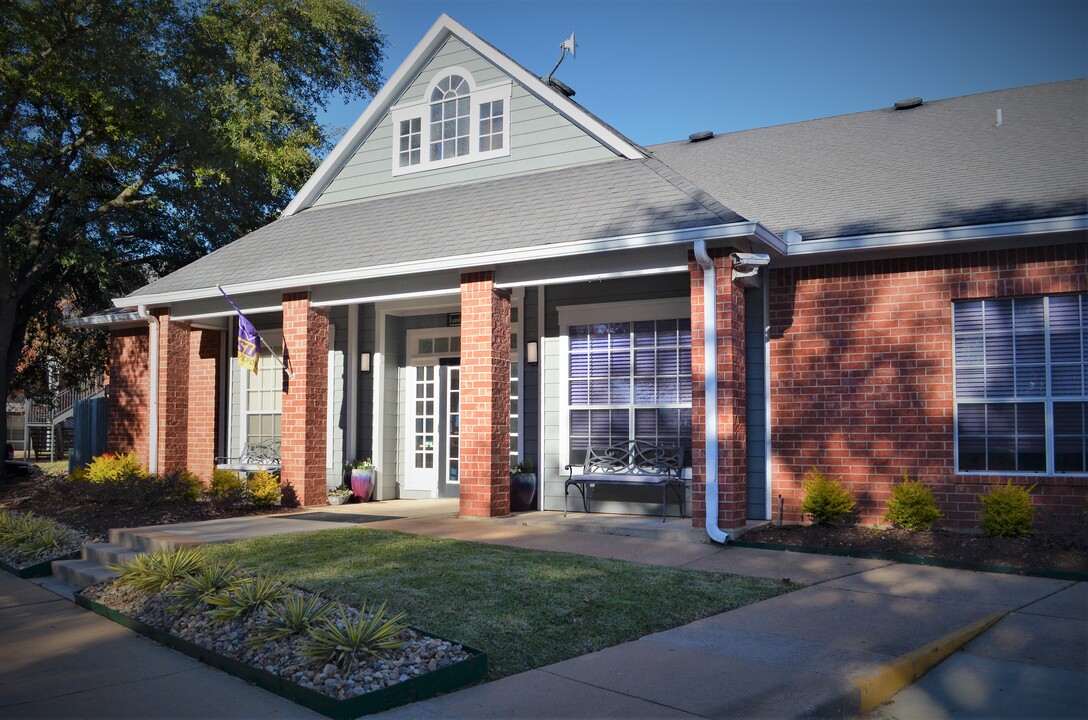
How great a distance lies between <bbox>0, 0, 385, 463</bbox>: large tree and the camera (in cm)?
1538

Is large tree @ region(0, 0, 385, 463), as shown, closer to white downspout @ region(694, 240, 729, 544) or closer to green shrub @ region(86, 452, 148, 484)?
green shrub @ region(86, 452, 148, 484)

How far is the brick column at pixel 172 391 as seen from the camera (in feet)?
47.9

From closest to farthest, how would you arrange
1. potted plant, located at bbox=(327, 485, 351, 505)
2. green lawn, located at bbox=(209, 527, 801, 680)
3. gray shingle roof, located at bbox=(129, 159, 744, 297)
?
green lawn, located at bbox=(209, 527, 801, 680) → gray shingle roof, located at bbox=(129, 159, 744, 297) → potted plant, located at bbox=(327, 485, 351, 505)

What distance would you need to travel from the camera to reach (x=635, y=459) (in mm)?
11414

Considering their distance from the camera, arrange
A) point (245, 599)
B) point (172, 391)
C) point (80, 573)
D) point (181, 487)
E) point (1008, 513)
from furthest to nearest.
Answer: point (172, 391) → point (181, 487) → point (80, 573) → point (1008, 513) → point (245, 599)

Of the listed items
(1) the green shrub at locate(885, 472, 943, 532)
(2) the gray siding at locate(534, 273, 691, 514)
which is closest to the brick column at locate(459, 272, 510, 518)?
(2) the gray siding at locate(534, 273, 691, 514)

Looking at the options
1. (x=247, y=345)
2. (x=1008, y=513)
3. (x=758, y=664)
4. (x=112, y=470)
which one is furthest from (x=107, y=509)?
(x=1008, y=513)

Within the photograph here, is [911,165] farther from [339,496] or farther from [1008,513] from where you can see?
[339,496]

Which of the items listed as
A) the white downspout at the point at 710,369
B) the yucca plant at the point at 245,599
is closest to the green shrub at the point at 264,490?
the yucca plant at the point at 245,599

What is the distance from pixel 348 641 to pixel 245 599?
147cm

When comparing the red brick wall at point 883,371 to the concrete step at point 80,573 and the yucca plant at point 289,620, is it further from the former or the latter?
the concrete step at point 80,573

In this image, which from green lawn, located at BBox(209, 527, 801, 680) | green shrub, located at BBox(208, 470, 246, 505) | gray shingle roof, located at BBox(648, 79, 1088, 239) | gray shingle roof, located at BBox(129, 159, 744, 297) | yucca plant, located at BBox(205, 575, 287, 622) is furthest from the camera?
green shrub, located at BBox(208, 470, 246, 505)

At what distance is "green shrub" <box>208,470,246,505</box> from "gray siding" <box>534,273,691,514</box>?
4.14m

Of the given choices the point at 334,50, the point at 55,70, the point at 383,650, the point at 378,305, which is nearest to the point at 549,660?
the point at 383,650
